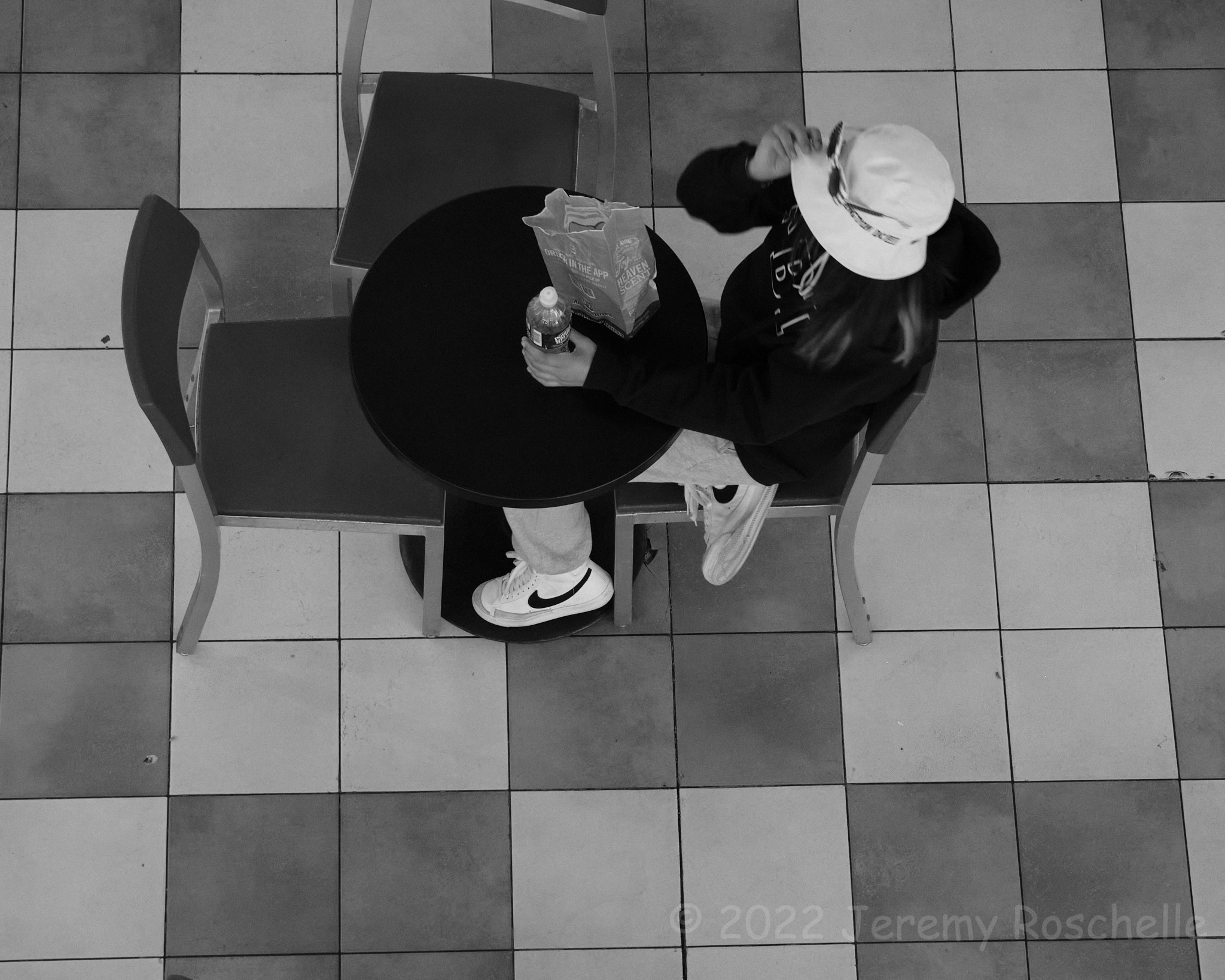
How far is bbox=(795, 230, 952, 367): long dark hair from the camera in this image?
163 cm

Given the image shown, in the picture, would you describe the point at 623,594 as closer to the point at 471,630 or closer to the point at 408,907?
the point at 471,630

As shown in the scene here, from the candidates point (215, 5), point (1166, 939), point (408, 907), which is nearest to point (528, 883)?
point (408, 907)

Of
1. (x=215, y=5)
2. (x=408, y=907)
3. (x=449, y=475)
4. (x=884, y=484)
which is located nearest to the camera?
(x=449, y=475)

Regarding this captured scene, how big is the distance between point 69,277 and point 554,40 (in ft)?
4.92

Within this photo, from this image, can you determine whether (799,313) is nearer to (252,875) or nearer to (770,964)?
(770,964)

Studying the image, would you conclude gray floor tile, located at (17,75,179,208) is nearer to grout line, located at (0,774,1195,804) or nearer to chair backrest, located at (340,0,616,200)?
chair backrest, located at (340,0,616,200)

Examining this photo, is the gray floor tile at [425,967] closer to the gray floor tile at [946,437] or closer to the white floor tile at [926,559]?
the white floor tile at [926,559]

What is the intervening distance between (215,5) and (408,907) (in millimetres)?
2510

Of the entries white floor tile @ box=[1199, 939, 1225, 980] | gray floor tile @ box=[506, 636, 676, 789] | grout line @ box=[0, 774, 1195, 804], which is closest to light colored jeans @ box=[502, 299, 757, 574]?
gray floor tile @ box=[506, 636, 676, 789]

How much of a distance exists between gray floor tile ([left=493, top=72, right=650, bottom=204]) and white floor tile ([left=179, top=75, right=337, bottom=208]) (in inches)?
21.5

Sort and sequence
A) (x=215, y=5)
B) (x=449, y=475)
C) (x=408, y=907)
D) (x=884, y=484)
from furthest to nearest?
(x=215, y=5) < (x=884, y=484) < (x=408, y=907) < (x=449, y=475)

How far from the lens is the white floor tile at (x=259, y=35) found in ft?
9.86

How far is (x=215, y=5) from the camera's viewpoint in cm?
303

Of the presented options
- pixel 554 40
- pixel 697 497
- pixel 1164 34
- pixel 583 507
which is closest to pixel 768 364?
pixel 697 497
